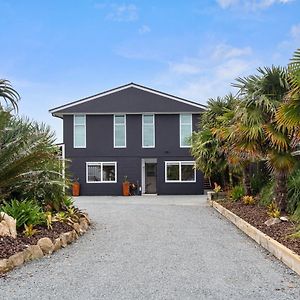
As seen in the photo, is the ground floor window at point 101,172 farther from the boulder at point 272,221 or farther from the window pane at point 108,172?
the boulder at point 272,221

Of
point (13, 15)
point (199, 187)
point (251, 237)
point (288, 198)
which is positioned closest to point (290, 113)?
point (251, 237)

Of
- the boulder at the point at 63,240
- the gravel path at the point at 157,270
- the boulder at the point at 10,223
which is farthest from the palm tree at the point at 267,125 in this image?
the boulder at the point at 10,223

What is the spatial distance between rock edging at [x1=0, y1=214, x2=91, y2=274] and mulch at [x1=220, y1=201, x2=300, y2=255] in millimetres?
4085

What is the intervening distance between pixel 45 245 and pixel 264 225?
4.95m

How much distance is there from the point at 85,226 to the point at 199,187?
15.0 m

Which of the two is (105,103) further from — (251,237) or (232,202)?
(251,237)

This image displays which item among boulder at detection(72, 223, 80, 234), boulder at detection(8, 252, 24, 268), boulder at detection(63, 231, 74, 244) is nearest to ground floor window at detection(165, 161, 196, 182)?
boulder at detection(72, 223, 80, 234)

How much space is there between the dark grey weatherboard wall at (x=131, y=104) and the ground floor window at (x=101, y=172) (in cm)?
321

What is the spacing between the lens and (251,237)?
29.3 feet

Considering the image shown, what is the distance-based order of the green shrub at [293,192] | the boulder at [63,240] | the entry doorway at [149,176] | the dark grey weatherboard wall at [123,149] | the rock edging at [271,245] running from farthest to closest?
the entry doorway at [149,176]
the dark grey weatherboard wall at [123,149]
the green shrub at [293,192]
the boulder at [63,240]
the rock edging at [271,245]

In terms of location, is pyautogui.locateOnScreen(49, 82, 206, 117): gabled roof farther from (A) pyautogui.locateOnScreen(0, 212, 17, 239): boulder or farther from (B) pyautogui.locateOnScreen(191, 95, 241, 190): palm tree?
(A) pyautogui.locateOnScreen(0, 212, 17, 239): boulder

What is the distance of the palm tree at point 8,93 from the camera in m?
9.14

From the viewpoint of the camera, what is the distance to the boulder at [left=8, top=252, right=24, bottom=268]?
6157 millimetres

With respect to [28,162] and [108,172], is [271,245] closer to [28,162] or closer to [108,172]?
[28,162]
